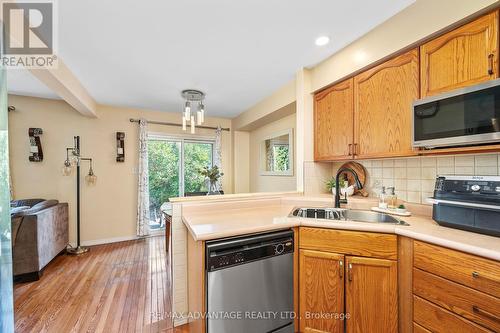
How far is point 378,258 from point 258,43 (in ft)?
6.48

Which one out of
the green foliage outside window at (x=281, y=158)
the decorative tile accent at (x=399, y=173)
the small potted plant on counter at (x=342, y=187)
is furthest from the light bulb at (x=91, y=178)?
the decorative tile accent at (x=399, y=173)

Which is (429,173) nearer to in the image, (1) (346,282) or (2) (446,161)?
(2) (446,161)

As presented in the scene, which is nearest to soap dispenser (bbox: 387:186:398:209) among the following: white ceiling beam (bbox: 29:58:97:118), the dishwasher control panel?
the dishwasher control panel

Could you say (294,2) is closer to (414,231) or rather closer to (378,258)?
(414,231)

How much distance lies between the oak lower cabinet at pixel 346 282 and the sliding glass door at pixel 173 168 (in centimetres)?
289

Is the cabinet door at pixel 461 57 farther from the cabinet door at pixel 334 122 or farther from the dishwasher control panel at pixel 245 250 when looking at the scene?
the dishwasher control panel at pixel 245 250

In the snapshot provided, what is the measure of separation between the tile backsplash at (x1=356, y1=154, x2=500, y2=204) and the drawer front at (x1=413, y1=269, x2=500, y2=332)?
76 cm

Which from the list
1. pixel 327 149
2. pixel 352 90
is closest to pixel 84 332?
pixel 327 149

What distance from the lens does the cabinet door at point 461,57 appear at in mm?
1189

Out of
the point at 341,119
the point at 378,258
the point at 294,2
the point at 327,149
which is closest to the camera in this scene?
the point at 378,258

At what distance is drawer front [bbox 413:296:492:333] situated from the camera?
1.01 meters

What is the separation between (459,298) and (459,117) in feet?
3.28

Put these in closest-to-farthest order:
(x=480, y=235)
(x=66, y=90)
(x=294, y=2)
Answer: (x=480, y=235), (x=294, y=2), (x=66, y=90)

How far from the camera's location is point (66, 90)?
7.88 feet
